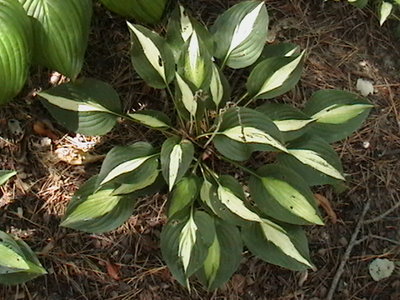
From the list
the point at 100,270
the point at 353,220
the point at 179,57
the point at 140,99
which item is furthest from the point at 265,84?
the point at 100,270

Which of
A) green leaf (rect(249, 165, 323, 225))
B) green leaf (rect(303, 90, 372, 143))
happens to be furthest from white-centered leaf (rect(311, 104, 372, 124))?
green leaf (rect(249, 165, 323, 225))

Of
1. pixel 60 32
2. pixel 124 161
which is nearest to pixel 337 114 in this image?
pixel 124 161

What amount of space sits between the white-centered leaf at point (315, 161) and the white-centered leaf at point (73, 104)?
2.07 ft

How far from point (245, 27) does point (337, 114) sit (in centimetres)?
41

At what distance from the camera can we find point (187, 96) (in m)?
1.91

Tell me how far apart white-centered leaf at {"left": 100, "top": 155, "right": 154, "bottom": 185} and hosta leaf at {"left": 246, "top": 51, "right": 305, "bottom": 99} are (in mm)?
421

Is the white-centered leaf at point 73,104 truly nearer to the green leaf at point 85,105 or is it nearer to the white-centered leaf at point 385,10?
the green leaf at point 85,105

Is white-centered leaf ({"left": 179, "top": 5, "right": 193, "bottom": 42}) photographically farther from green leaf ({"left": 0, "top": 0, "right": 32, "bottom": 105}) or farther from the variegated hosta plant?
green leaf ({"left": 0, "top": 0, "right": 32, "bottom": 105})

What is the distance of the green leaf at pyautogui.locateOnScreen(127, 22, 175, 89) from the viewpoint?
6.25ft

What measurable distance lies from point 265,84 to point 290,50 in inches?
6.0

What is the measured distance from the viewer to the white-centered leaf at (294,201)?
1900 mm

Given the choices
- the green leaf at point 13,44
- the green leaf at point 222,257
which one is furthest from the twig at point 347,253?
the green leaf at point 13,44

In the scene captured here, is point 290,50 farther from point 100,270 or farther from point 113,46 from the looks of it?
point 100,270

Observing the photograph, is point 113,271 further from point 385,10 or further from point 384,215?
point 385,10
